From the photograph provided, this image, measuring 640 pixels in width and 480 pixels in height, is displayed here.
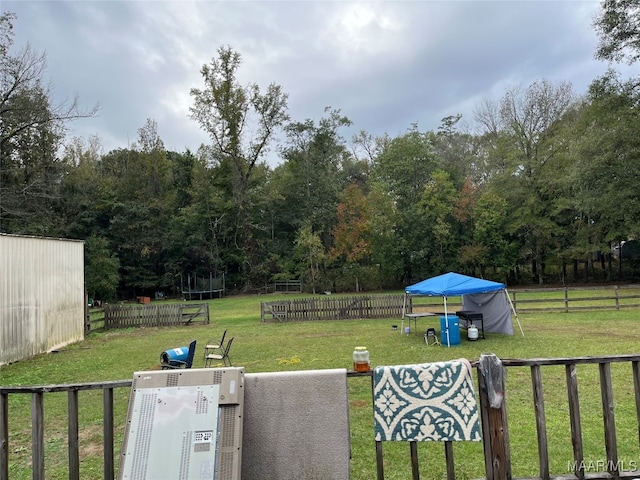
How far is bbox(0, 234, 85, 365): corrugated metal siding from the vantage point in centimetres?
1042

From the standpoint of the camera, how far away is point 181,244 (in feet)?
122

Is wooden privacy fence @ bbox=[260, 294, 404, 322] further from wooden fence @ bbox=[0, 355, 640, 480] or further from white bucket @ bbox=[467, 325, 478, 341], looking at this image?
wooden fence @ bbox=[0, 355, 640, 480]

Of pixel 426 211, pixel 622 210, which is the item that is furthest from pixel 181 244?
pixel 622 210

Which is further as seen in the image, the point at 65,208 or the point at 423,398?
the point at 65,208

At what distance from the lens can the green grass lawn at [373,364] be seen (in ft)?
14.1

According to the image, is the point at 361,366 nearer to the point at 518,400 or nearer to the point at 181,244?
the point at 518,400

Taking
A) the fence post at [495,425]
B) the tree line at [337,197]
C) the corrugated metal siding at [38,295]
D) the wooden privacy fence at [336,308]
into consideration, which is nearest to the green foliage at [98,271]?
the tree line at [337,197]

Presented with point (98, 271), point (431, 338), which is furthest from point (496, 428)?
point (98, 271)

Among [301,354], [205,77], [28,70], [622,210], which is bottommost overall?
[301,354]

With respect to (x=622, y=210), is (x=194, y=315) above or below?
below

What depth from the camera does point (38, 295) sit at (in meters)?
11.8

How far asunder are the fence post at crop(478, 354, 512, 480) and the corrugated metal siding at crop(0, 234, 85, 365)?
11.4m

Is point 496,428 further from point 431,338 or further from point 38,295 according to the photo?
point 38,295

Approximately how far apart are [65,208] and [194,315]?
76.8 feet
